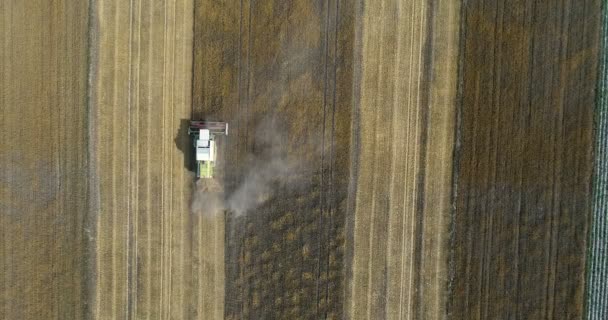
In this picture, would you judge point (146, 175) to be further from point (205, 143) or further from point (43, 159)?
point (43, 159)

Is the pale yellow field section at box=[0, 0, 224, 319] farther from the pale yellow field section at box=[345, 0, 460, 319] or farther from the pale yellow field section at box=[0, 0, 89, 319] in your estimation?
the pale yellow field section at box=[345, 0, 460, 319]

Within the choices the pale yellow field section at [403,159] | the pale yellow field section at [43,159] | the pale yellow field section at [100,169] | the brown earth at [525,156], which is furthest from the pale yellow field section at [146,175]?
the brown earth at [525,156]

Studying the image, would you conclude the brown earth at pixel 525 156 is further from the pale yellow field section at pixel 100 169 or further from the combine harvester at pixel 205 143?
the pale yellow field section at pixel 100 169

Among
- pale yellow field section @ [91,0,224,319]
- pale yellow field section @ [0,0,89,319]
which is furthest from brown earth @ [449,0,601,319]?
pale yellow field section @ [0,0,89,319]

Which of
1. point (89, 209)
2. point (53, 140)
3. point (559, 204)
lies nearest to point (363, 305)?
point (559, 204)

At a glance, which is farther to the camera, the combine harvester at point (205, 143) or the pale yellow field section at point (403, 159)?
the pale yellow field section at point (403, 159)

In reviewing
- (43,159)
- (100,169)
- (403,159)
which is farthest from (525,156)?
(43,159)
